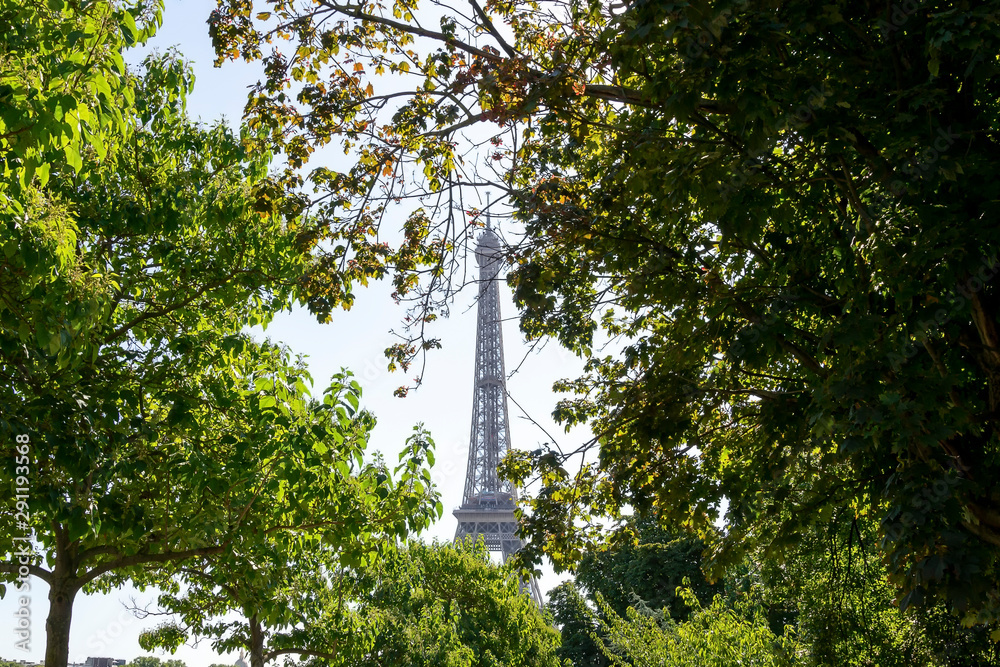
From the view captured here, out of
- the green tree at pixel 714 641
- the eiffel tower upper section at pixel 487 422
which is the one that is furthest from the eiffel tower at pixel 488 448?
the green tree at pixel 714 641

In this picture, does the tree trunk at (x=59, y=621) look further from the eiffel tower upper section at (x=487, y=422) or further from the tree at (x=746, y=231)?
the eiffel tower upper section at (x=487, y=422)

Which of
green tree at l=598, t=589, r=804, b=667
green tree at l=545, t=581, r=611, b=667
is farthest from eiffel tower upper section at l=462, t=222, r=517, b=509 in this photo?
green tree at l=598, t=589, r=804, b=667

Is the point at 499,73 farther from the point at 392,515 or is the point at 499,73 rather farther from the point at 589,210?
the point at 392,515

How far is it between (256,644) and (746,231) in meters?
11.4

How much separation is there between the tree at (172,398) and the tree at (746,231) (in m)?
1.43

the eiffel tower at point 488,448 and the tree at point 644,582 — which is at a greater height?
the eiffel tower at point 488,448

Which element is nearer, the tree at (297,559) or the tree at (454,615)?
the tree at (297,559)

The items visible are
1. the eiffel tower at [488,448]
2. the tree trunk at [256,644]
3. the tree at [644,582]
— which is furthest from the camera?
the eiffel tower at [488,448]

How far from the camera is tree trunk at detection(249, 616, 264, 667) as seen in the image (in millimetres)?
13078

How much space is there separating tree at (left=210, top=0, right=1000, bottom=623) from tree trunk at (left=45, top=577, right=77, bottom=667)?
420 cm

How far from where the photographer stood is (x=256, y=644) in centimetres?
1309

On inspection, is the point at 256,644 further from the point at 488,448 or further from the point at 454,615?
the point at 488,448

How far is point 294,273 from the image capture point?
8.30 metres

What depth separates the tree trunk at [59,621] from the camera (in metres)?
7.55
